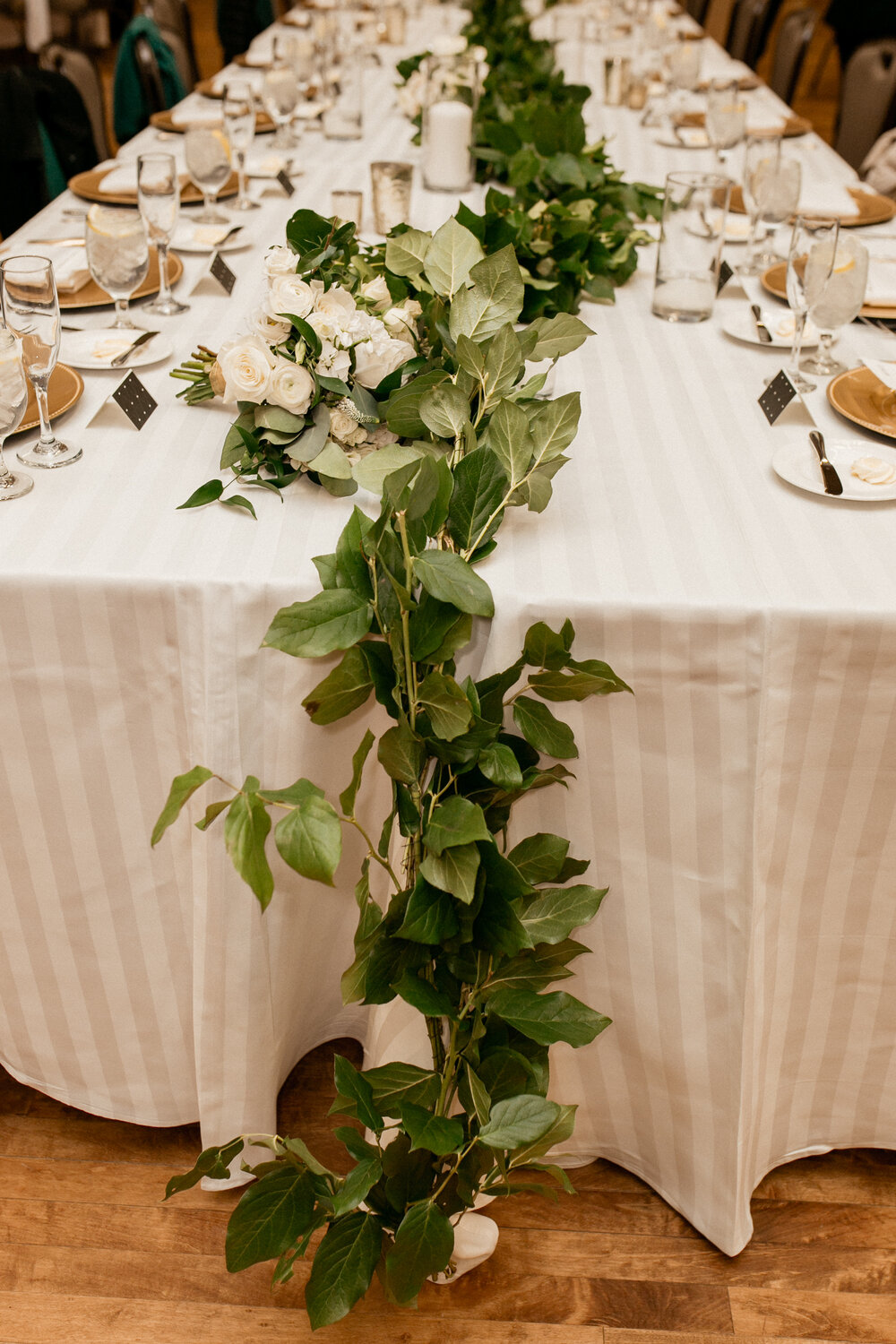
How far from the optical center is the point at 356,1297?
1038 millimetres

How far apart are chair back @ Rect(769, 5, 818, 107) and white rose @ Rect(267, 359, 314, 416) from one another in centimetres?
351

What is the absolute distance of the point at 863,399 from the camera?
1396mm

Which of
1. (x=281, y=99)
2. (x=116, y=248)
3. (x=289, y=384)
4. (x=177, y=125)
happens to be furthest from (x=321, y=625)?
(x=177, y=125)

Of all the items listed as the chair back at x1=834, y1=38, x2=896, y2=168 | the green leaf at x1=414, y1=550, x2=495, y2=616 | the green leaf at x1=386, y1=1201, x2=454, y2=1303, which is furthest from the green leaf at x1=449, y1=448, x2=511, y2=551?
the chair back at x1=834, y1=38, x2=896, y2=168

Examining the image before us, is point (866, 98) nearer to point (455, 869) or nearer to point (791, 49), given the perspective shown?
point (791, 49)

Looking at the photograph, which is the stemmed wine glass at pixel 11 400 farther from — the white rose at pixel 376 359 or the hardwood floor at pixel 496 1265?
the hardwood floor at pixel 496 1265

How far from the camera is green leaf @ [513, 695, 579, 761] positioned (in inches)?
40.0

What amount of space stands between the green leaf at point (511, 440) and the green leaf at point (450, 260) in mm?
209

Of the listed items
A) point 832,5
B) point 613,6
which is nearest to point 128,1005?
point 613,6

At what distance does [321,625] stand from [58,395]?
598 mm

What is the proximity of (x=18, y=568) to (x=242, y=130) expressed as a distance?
1.36 meters

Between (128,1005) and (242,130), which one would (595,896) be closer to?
(128,1005)

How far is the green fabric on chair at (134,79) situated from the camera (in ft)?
10.1

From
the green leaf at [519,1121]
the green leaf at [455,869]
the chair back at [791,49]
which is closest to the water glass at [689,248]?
the green leaf at [455,869]
